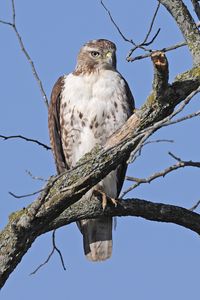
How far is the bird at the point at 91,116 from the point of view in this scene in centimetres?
604

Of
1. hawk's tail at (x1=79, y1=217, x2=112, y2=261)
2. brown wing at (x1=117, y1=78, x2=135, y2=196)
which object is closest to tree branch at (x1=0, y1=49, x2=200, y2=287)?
brown wing at (x1=117, y1=78, x2=135, y2=196)

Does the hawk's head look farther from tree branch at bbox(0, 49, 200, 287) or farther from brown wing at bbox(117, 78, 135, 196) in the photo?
tree branch at bbox(0, 49, 200, 287)

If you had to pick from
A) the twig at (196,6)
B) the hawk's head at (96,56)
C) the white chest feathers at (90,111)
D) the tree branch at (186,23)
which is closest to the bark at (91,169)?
the tree branch at (186,23)

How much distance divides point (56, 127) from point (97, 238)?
1044 mm

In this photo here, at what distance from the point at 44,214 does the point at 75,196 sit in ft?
0.72

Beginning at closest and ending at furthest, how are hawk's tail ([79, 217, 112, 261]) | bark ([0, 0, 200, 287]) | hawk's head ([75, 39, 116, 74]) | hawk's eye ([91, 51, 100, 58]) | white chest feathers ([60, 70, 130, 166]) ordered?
bark ([0, 0, 200, 287])
white chest feathers ([60, 70, 130, 166])
hawk's tail ([79, 217, 112, 261])
hawk's head ([75, 39, 116, 74])
hawk's eye ([91, 51, 100, 58])

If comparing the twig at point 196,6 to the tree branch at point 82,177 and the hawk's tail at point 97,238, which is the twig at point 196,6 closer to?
the tree branch at point 82,177

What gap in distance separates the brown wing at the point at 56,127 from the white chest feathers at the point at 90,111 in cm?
9

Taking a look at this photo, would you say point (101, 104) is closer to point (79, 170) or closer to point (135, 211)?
point (135, 211)

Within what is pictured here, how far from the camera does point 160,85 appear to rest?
3902mm

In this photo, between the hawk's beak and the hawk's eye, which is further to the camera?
the hawk's eye

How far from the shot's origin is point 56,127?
639 centimetres

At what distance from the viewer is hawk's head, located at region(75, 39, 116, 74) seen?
656 centimetres

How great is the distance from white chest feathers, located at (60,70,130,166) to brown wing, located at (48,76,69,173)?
0.09 metres
